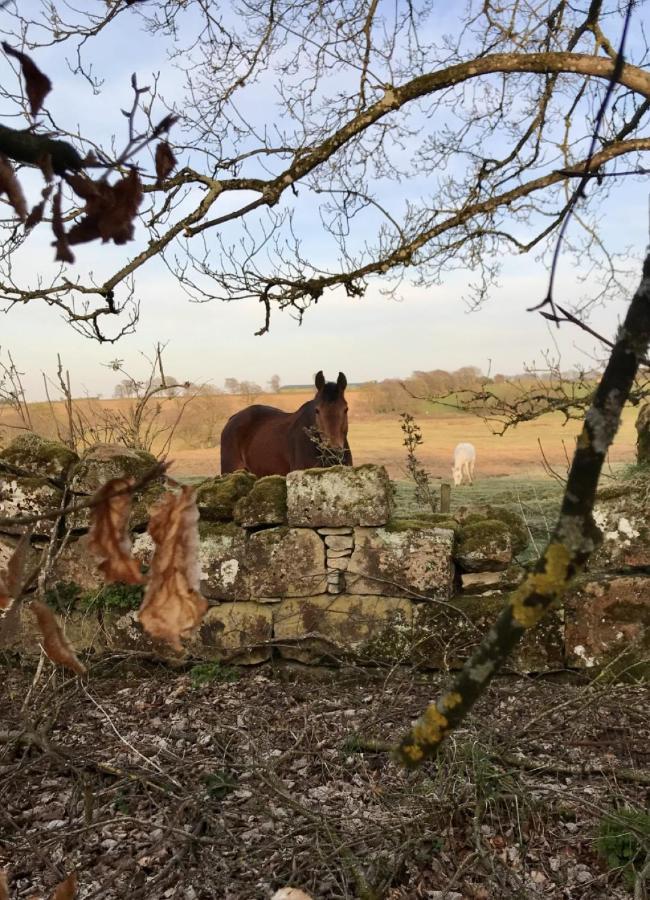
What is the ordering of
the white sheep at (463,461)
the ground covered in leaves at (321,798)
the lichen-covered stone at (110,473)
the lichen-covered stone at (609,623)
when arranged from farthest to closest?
the white sheep at (463,461), the lichen-covered stone at (110,473), the lichen-covered stone at (609,623), the ground covered in leaves at (321,798)

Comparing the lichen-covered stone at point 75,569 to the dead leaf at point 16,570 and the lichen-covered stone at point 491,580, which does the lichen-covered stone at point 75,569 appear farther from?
the dead leaf at point 16,570

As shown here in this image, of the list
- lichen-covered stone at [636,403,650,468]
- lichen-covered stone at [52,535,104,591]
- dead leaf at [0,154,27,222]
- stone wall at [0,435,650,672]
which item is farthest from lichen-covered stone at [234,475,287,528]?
dead leaf at [0,154,27,222]

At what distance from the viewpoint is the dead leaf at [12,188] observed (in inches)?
36.6

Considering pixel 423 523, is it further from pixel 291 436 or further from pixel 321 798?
pixel 291 436

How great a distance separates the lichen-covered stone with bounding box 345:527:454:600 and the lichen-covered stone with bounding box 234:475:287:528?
60 centimetres

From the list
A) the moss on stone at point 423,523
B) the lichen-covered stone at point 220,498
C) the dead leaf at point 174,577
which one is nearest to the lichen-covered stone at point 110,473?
the lichen-covered stone at point 220,498

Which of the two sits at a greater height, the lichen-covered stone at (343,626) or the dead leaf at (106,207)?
the dead leaf at (106,207)

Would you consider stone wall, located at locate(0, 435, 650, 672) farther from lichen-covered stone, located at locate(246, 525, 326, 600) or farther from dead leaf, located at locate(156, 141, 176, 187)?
dead leaf, located at locate(156, 141, 176, 187)

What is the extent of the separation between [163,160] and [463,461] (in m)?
11.6

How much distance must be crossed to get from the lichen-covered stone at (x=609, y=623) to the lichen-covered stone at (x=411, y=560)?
2.61 ft

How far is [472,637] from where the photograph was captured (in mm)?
4605

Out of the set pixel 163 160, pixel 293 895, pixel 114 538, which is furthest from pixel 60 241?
pixel 293 895

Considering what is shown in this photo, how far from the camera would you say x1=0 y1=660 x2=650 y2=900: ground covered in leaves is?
2887 millimetres

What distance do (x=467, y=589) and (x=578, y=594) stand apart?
70 centimetres
